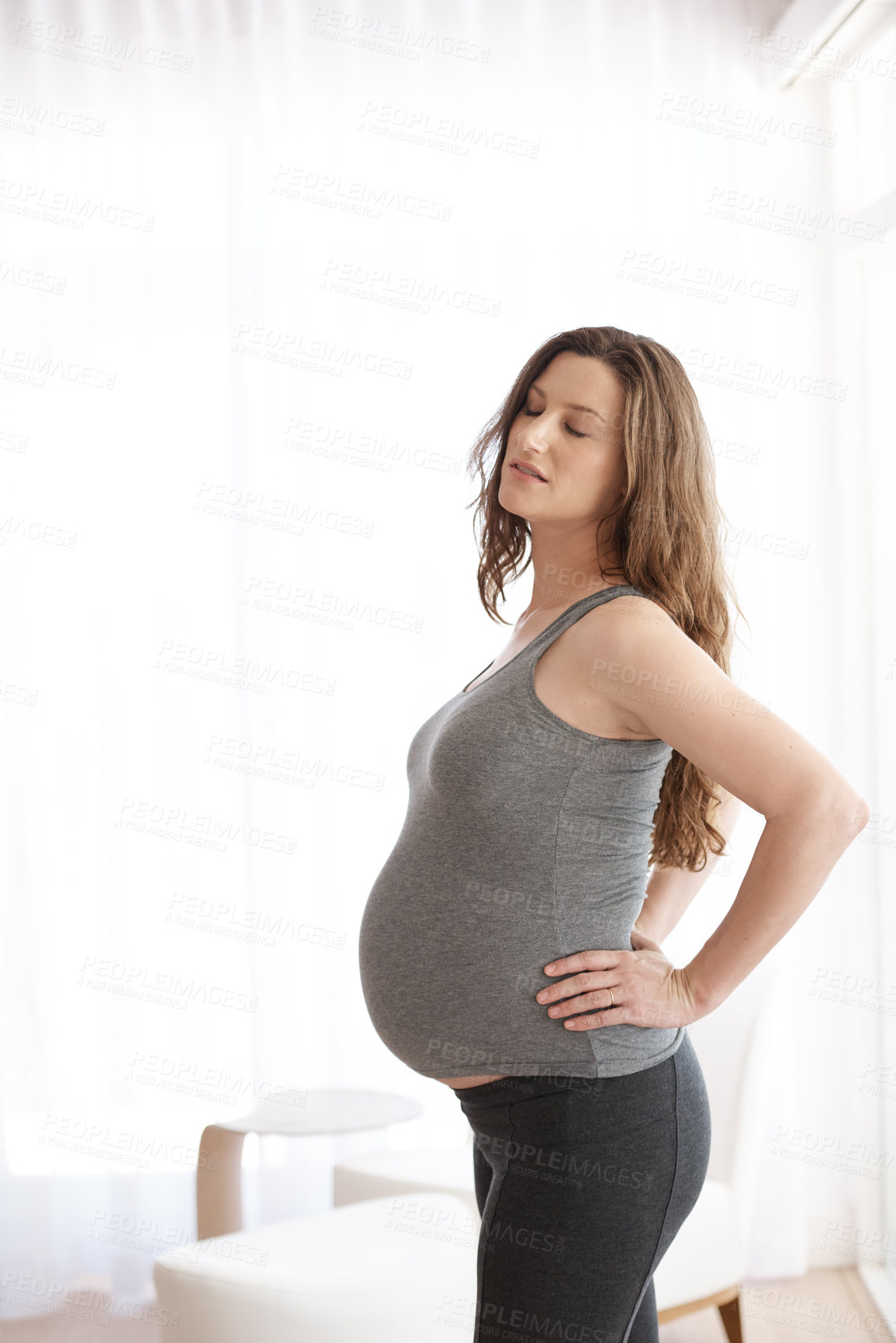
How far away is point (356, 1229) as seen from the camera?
161 cm

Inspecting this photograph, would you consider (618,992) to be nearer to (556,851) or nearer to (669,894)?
(556,851)

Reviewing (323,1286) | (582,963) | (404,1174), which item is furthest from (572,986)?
(404,1174)

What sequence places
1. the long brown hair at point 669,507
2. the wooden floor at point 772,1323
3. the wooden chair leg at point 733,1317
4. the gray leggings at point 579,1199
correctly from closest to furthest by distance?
1. the gray leggings at point 579,1199
2. the long brown hair at point 669,507
3. the wooden chair leg at point 733,1317
4. the wooden floor at point 772,1323

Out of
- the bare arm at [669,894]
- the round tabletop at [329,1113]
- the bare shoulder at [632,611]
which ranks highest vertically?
the bare shoulder at [632,611]

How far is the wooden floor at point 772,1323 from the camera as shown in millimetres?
2062

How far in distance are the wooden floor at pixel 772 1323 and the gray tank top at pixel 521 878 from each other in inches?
56.1

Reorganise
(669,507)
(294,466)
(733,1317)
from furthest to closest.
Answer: (294,466)
(733,1317)
(669,507)

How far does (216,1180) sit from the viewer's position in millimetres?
1912

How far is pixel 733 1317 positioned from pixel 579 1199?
108cm

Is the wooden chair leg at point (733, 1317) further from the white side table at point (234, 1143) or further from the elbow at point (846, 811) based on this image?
the elbow at point (846, 811)

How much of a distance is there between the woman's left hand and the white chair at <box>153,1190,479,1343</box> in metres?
0.68

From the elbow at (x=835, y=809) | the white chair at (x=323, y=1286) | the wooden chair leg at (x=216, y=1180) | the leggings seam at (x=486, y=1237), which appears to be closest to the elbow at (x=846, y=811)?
the elbow at (x=835, y=809)

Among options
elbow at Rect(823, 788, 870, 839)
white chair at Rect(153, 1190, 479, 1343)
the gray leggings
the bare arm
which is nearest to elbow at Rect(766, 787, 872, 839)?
elbow at Rect(823, 788, 870, 839)

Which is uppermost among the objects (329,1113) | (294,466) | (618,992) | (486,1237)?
(294,466)
